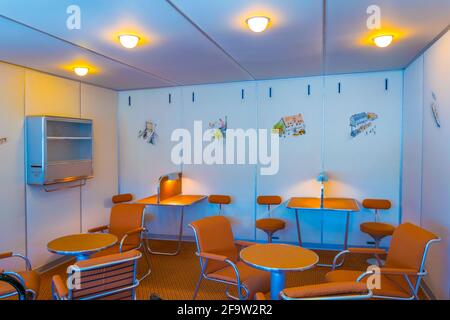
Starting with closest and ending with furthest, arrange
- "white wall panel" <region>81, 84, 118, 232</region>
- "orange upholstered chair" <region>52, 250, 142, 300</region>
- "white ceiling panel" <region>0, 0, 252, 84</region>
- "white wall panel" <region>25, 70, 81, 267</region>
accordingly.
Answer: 1. "orange upholstered chair" <region>52, 250, 142, 300</region>
2. "white ceiling panel" <region>0, 0, 252, 84</region>
3. "white wall panel" <region>25, 70, 81, 267</region>
4. "white wall panel" <region>81, 84, 118, 232</region>

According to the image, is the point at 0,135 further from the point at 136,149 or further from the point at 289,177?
the point at 289,177

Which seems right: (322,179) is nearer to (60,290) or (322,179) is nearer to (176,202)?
(176,202)

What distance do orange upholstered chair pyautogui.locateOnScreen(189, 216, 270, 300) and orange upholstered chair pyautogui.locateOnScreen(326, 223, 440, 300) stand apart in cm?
68

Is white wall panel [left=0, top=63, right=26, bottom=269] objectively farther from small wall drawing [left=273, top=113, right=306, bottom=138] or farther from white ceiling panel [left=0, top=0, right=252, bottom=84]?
small wall drawing [left=273, top=113, right=306, bottom=138]

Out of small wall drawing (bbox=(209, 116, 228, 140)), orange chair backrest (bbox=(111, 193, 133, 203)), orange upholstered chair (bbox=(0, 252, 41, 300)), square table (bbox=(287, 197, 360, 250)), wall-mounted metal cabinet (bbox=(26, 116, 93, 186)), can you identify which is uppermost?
small wall drawing (bbox=(209, 116, 228, 140))

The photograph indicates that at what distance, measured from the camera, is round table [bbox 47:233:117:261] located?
9.96ft

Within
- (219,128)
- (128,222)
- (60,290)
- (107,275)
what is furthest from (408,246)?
(219,128)

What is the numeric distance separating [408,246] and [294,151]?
2495mm

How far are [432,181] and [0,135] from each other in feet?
Result: 16.0

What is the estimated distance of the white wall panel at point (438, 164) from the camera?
2.91 metres

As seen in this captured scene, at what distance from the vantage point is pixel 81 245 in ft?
10.5

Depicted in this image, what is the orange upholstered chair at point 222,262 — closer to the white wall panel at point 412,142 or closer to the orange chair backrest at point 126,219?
the orange chair backrest at point 126,219

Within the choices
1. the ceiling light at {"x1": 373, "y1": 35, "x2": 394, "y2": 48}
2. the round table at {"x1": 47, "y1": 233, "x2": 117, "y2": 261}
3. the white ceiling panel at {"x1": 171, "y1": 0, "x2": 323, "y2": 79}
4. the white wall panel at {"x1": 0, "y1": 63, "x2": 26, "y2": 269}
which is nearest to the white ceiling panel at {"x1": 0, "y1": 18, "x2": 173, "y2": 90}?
the white wall panel at {"x1": 0, "y1": 63, "x2": 26, "y2": 269}
